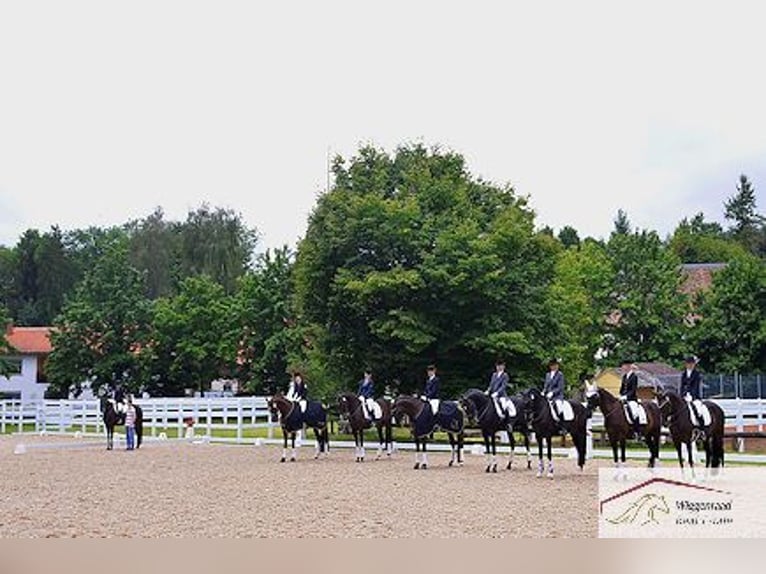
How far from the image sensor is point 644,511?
9.78m

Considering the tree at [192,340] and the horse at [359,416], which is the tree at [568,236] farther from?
the horse at [359,416]

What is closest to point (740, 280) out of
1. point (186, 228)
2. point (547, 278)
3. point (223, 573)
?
point (547, 278)

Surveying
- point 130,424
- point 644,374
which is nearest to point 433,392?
point 130,424

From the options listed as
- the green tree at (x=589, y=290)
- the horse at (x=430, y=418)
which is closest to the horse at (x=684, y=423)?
the horse at (x=430, y=418)

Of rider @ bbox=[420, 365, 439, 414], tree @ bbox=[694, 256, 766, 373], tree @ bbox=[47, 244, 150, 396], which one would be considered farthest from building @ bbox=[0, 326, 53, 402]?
rider @ bbox=[420, 365, 439, 414]

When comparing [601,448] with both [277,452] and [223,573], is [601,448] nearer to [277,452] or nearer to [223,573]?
[277,452]

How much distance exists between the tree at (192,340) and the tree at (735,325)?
23220 millimetres

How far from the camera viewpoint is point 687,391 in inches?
770

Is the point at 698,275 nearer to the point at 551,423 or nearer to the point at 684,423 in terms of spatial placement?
the point at 551,423

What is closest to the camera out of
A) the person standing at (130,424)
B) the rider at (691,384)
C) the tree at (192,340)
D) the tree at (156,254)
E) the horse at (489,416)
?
the rider at (691,384)

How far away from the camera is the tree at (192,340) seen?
5269 cm

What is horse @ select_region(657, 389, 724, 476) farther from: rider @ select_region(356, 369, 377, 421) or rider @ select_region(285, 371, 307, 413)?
rider @ select_region(285, 371, 307, 413)

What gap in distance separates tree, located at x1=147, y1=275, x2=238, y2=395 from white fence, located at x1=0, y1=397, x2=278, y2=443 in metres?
6.74

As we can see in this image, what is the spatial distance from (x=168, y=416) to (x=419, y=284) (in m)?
13.5
